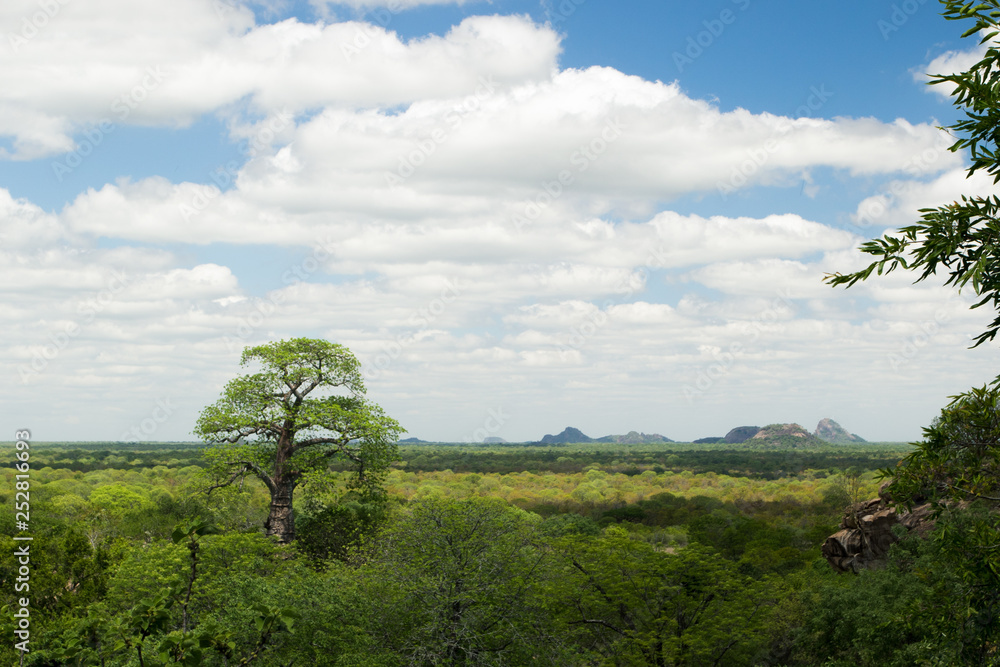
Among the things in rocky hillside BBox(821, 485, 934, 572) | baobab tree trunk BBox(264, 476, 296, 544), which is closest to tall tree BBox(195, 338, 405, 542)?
baobab tree trunk BBox(264, 476, 296, 544)

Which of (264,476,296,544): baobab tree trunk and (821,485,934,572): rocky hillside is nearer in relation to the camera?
(821,485,934,572): rocky hillside

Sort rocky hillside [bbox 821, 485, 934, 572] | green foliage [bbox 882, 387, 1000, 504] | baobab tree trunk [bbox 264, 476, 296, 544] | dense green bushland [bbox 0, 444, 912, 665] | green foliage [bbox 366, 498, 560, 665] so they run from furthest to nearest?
baobab tree trunk [bbox 264, 476, 296, 544] → rocky hillside [bbox 821, 485, 934, 572] → green foliage [bbox 366, 498, 560, 665] → dense green bushland [bbox 0, 444, 912, 665] → green foliage [bbox 882, 387, 1000, 504]

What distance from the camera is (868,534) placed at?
3697 centimetres

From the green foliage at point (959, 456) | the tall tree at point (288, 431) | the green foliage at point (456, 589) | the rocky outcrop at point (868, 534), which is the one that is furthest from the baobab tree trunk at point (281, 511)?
the green foliage at point (959, 456)

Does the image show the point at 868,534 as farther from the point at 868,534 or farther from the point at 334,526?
the point at 334,526

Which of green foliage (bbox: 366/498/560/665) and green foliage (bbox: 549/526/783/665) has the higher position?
green foliage (bbox: 366/498/560/665)

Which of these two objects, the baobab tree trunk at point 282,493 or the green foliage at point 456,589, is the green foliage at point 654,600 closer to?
the green foliage at point 456,589

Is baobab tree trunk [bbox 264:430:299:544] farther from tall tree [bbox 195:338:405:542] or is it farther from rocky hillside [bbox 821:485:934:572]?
rocky hillside [bbox 821:485:934:572]

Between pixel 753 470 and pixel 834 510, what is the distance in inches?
3301

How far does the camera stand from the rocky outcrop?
3488 cm

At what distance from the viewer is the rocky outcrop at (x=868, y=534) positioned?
34.9m

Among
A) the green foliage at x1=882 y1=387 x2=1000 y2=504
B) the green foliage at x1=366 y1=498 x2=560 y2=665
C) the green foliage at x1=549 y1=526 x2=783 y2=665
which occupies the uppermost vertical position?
the green foliage at x1=882 y1=387 x2=1000 y2=504

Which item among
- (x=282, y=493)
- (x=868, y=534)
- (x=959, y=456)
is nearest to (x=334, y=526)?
(x=282, y=493)

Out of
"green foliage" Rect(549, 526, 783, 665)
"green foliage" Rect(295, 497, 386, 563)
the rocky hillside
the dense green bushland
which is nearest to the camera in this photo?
the dense green bushland
